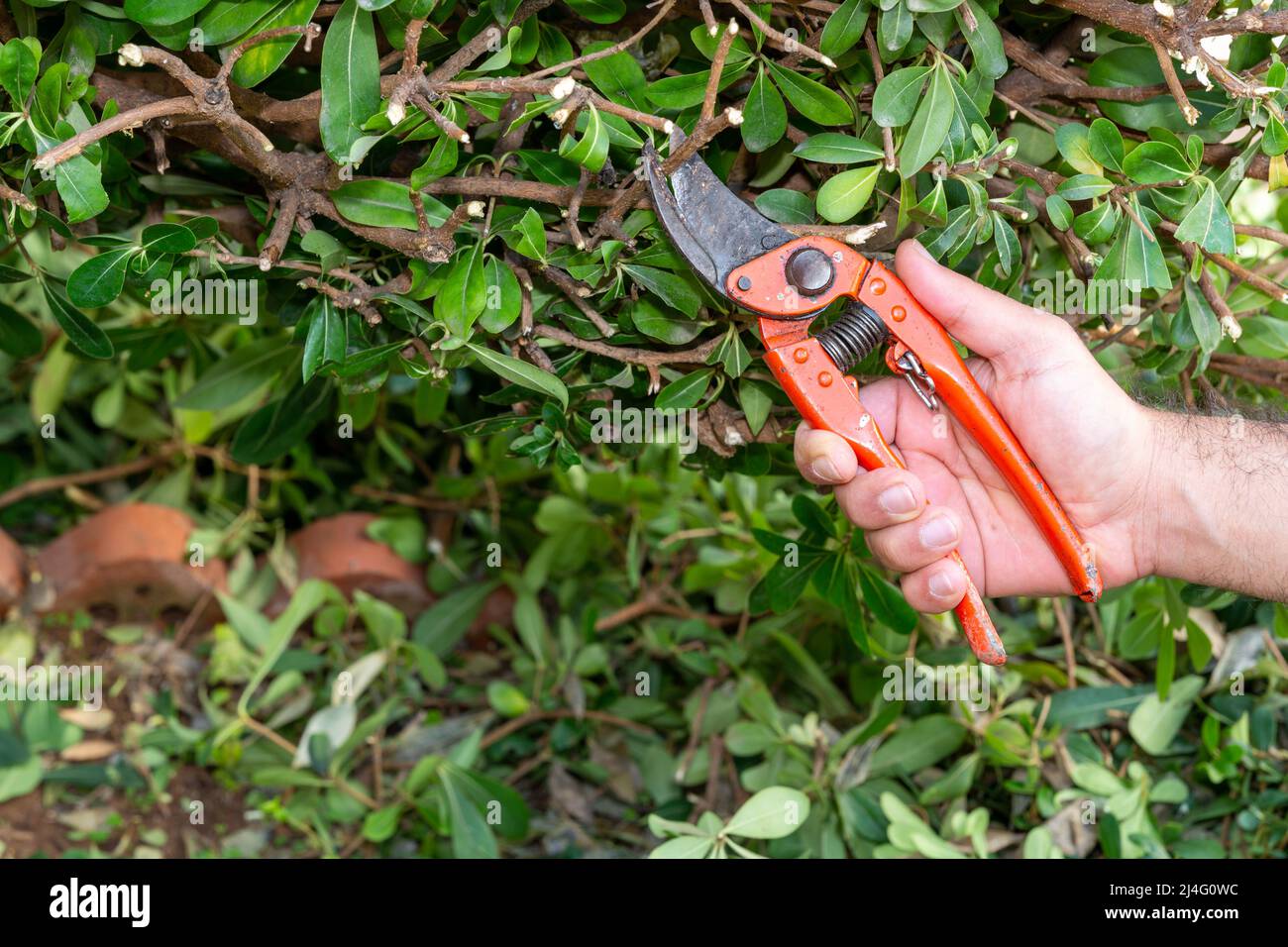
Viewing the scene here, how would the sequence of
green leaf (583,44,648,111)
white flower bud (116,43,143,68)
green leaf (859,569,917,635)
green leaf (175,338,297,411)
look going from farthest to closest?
green leaf (175,338,297,411)
green leaf (859,569,917,635)
green leaf (583,44,648,111)
white flower bud (116,43,143,68)

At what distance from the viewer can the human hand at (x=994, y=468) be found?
98cm

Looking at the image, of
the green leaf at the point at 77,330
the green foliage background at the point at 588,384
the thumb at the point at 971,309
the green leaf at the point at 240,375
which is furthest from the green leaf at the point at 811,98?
the green leaf at the point at 240,375

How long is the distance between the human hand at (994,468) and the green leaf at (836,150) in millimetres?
85

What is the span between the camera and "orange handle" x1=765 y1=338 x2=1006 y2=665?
941 mm

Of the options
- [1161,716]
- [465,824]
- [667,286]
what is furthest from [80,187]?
[1161,716]

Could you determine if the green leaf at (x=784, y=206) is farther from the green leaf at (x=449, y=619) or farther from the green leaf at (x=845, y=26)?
the green leaf at (x=449, y=619)

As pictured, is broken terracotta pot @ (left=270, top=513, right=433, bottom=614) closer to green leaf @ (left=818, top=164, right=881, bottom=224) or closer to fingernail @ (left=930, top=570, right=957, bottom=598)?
fingernail @ (left=930, top=570, right=957, bottom=598)

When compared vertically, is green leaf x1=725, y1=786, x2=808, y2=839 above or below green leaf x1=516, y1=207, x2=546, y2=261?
below

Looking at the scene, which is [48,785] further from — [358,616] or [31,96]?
[31,96]

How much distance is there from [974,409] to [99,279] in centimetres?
71

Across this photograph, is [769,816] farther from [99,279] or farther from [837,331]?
[99,279]

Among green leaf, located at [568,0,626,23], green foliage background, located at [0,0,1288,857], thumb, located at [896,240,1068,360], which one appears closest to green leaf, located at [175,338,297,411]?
green foliage background, located at [0,0,1288,857]

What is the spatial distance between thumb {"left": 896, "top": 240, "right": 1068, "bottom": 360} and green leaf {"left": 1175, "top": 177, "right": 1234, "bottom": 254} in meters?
0.15

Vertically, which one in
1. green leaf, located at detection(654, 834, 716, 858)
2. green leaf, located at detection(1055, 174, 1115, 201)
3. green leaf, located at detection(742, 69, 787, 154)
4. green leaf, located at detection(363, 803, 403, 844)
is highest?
green leaf, located at detection(742, 69, 787, 154)
